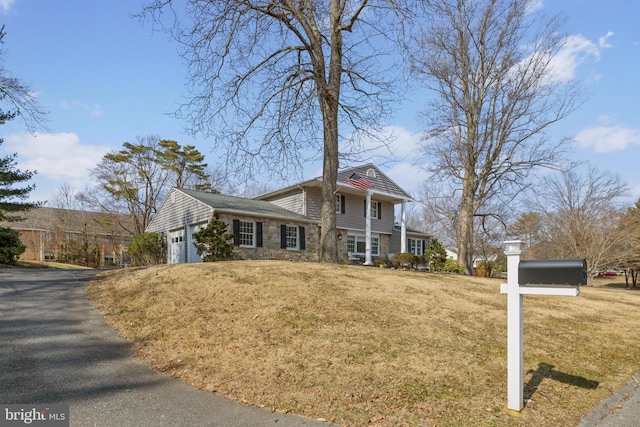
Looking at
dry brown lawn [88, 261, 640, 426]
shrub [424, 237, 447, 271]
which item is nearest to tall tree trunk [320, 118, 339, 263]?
dry brown lawn [88, 261, 640, 426]

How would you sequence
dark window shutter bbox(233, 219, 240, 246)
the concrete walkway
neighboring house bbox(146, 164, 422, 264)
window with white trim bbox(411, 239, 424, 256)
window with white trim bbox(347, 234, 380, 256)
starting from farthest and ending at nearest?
window with white trim bbox(411, 239, 424, 256)
window with white trim bbox(347, 234, 380, 256)
neighboring house bbox(146, 164, 422, 264)
dark window shutter bbox(233, 219, 240, 246)
the concrete walkway

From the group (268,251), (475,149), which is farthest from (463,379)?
(475,149)

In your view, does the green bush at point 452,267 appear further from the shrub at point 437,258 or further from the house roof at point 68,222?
the house roof at point 68,222

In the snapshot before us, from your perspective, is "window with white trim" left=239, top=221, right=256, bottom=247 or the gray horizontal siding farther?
the gray horizontal siding

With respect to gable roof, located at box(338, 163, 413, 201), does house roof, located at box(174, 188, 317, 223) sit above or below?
below

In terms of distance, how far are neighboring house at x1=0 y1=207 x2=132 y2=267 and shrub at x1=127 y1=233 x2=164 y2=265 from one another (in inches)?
386

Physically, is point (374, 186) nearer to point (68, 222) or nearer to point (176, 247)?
point (176, 247)

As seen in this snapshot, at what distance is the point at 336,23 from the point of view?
37.9 ft

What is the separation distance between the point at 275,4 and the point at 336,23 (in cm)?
206

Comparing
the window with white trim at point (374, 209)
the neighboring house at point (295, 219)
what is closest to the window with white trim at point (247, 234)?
the neighboring house at point (295, 219)

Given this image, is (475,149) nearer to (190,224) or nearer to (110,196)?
(190,224)

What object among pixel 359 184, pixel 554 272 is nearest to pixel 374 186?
pixel 359 184

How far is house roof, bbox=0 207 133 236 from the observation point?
100 feet

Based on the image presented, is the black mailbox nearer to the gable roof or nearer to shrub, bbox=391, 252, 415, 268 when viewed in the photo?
shrub, bbox=391, 252, 415, 268
